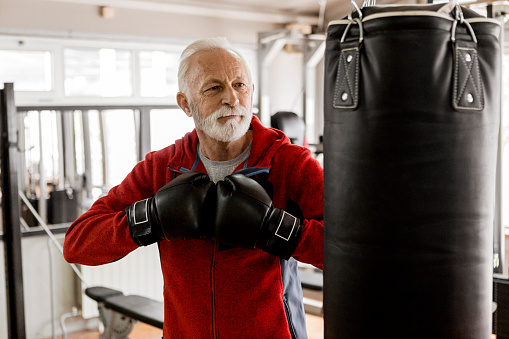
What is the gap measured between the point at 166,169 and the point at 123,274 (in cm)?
348

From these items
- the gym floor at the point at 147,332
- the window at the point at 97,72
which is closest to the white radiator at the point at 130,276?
the gym floor at the point at 147,332

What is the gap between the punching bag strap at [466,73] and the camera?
85 centimetres

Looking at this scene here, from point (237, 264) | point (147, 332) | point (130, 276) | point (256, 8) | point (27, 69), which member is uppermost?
point (256, 8)

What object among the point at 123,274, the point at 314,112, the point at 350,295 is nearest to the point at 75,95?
the point at 123,274

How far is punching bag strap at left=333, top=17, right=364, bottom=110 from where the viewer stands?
89 cm

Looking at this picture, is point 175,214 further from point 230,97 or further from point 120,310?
point 120,310

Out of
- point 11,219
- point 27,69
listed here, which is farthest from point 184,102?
point 27,69

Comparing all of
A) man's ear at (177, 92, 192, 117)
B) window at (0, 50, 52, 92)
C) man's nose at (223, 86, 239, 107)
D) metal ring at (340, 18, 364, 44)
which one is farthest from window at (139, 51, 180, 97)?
metal ring at (340, 18, 364, 44)

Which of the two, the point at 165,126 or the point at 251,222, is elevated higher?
the point at 165,126

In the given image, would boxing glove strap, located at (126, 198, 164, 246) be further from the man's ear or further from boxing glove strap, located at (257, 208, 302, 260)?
the man's ear

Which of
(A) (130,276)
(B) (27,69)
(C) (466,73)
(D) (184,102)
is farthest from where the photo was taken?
(A) (130,276)

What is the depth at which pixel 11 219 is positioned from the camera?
3248mm

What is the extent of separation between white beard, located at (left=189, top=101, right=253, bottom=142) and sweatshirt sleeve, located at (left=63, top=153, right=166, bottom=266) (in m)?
0.26

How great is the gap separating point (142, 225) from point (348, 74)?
0.79m
